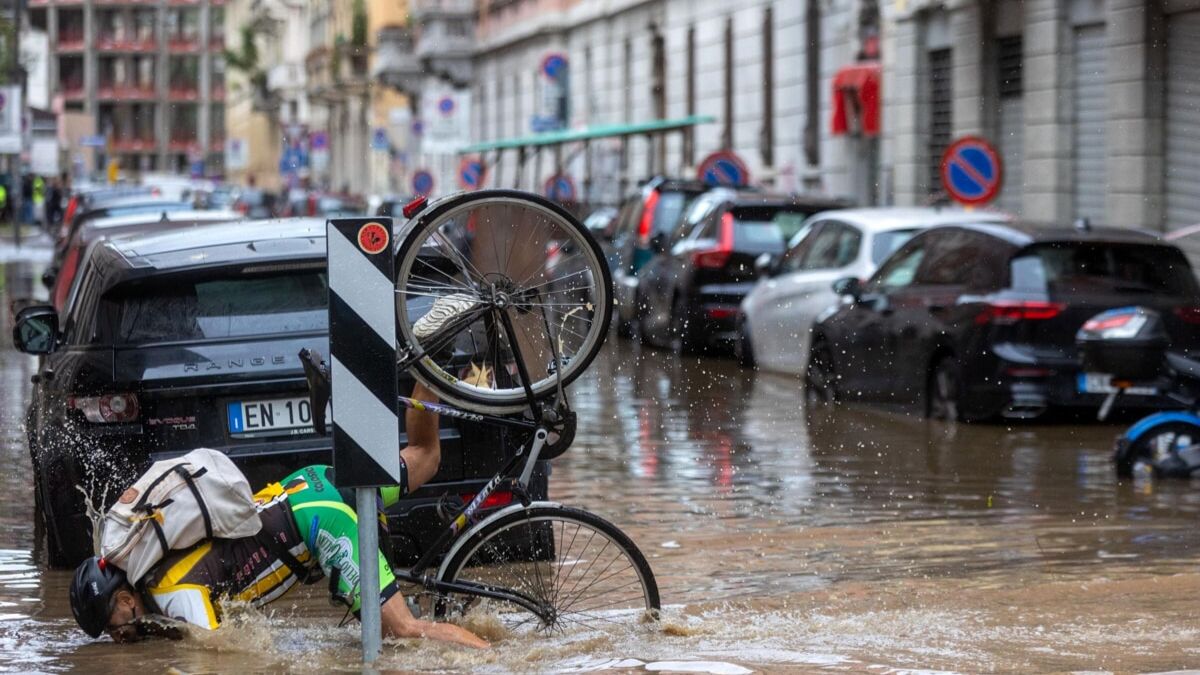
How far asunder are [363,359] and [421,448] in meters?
0.94

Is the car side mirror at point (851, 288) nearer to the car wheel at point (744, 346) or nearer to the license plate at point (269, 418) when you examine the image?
the car wheel at point (744, 346)

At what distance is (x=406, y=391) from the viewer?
8.45 meters

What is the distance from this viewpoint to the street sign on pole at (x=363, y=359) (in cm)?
672

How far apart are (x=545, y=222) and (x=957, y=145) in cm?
1437

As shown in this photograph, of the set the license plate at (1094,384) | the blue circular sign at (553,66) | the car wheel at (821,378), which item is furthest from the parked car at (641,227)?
the blue circular sign at (553,66)


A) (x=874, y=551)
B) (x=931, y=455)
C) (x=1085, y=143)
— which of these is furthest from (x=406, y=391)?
(x=1085, y=143)

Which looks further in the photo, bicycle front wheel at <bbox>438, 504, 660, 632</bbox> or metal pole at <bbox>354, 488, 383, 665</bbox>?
bicycle front wheel at <bbox>438, 504, 660, 632</bbox>

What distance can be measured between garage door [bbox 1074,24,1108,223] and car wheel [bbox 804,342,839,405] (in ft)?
30.9

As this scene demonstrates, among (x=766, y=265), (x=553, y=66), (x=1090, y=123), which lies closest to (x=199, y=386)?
(x=766, y=265)

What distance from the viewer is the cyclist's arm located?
757 cm

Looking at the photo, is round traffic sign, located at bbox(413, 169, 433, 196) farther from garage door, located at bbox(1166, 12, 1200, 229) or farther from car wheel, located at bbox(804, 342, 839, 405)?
car wheel, located at bbox(804, 342, 839, 405)

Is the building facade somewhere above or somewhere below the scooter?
above

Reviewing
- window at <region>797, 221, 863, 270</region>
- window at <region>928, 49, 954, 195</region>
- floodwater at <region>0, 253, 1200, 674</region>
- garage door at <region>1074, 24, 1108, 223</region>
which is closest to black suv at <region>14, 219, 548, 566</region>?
floodwater at <region>0, 253, 1200, 674</region>

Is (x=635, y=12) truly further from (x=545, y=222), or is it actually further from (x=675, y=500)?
(x=545, y=222)
